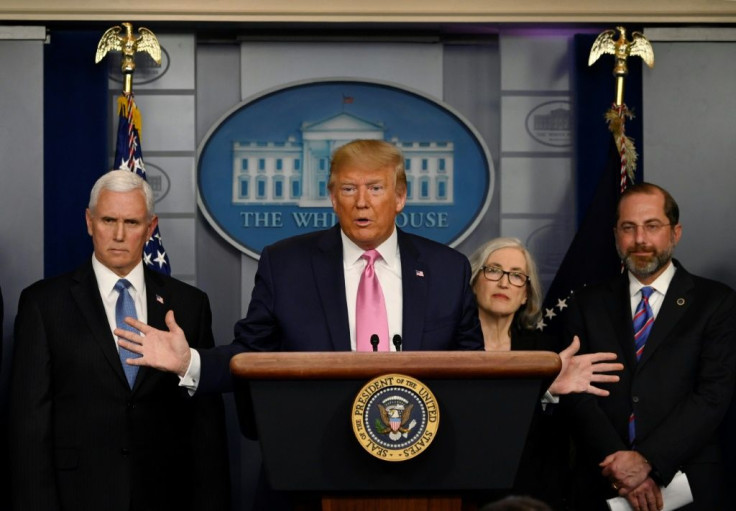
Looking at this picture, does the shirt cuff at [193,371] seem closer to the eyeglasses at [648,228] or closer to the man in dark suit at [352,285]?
the man in dark suit at [352,285]

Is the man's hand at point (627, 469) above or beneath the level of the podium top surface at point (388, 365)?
beneath

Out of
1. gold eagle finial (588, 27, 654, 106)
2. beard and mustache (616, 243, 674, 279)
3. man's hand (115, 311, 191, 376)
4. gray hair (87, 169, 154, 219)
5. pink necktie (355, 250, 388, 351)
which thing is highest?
gold eagle finial (588, 27, 654, 106)

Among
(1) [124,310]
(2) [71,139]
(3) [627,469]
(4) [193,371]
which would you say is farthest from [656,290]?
(2) [71,139]

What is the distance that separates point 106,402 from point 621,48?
2539 millimetres

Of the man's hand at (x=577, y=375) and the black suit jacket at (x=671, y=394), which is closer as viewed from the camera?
the man's hand at (x=577, y=375)

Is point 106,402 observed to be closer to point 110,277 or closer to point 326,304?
point 110,277

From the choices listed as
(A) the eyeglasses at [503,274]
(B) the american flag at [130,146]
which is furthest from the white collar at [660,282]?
(B) the american flag at [130,146]

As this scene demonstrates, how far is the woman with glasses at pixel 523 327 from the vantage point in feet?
13.0

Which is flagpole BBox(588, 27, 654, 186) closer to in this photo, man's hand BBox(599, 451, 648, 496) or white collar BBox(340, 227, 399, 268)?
man's hand BBox(599, 451, 648, 496)

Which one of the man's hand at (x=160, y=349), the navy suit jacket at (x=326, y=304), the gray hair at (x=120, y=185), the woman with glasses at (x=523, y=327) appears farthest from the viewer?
the woman with glasses at (x=523, y=327)

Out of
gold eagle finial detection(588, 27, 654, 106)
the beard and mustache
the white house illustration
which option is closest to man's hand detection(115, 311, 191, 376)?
the beard and mustache

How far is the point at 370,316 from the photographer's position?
2740 mm

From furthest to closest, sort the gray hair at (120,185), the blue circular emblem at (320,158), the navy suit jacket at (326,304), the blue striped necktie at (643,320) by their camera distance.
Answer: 1. the blue circular emblem at (320,158)
2. the blue striped necktie at (643,320)
3. the gray hair at (120,185)
4. the navy suit jacket at (326,304)

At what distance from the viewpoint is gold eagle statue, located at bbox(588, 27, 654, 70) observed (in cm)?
471
